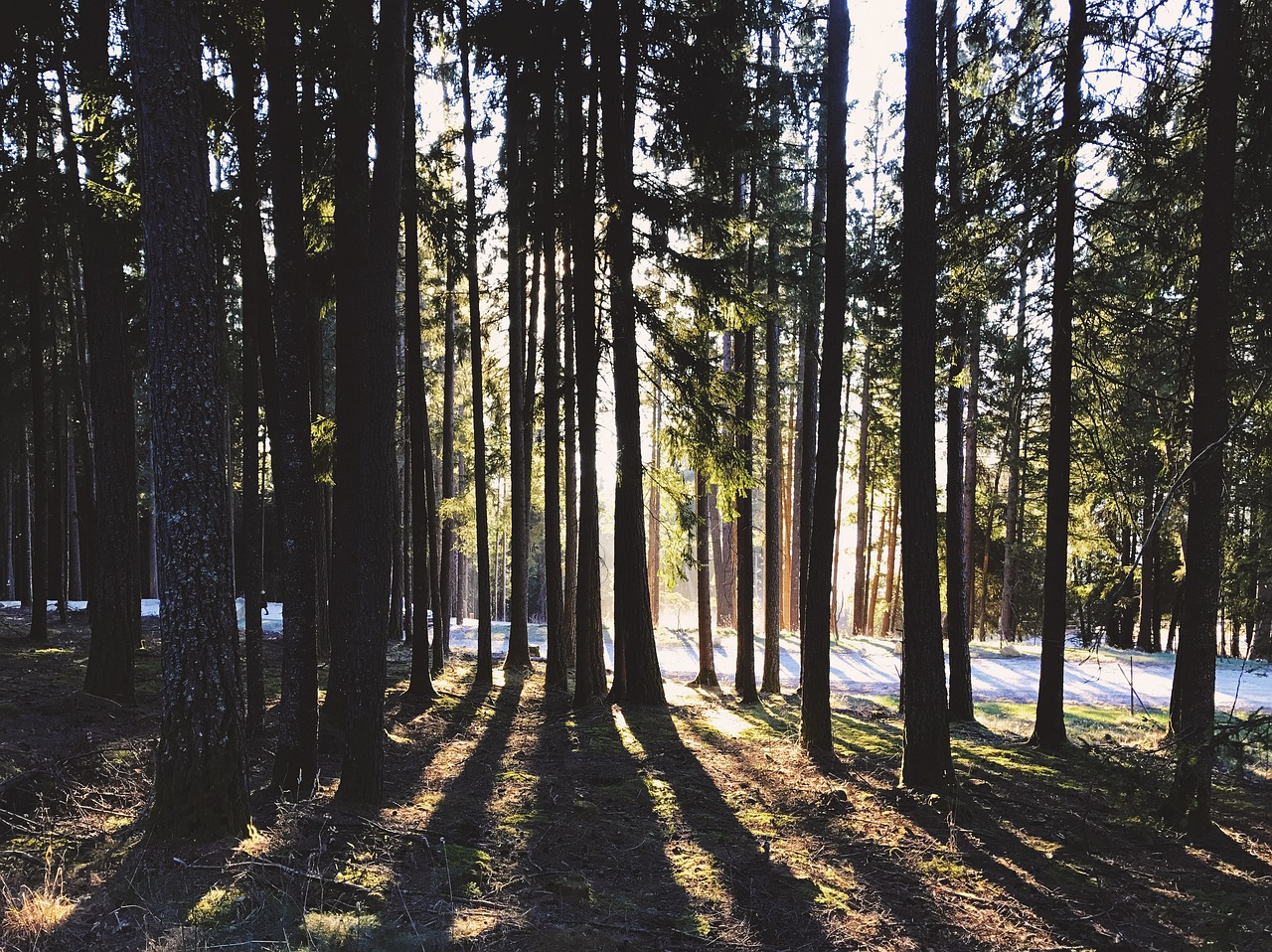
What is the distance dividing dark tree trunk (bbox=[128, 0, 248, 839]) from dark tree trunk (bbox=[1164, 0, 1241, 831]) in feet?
26.1

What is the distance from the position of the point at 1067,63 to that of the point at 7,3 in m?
12.6

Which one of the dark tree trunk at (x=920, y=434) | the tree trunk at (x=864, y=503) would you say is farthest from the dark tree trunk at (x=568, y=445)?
the tree trunk at (x=864, y=503)

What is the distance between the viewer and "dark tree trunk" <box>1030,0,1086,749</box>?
965 cm

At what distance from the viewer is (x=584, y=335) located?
1198cm

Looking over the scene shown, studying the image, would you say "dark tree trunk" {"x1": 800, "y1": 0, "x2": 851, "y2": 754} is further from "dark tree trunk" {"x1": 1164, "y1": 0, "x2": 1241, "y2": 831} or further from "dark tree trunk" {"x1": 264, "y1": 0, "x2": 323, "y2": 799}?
"dark tree trunk" {"x1": 264, "y1": 0, "x2": 323, "y2": 799}

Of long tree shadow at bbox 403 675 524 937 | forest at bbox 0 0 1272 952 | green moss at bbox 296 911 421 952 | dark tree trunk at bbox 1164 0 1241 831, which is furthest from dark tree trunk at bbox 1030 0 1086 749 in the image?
green moss at bbox 296 911 421 952

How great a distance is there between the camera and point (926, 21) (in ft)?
26.0

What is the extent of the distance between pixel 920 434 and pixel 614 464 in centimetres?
591

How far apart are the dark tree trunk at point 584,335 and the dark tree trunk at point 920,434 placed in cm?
520

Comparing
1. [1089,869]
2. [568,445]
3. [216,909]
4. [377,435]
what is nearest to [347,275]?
[377,435]

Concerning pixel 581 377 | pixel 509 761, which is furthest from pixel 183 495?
pixel 581 377

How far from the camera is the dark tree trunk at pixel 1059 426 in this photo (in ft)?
31.7

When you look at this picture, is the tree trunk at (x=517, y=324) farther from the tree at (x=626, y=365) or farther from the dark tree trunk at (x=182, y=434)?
the dark tree trunk at (x=182, y=434)

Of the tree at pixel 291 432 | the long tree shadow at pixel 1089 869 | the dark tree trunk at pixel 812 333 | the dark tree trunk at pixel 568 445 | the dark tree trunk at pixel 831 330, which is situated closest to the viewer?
the long tree shadow at pixel 1089 869
